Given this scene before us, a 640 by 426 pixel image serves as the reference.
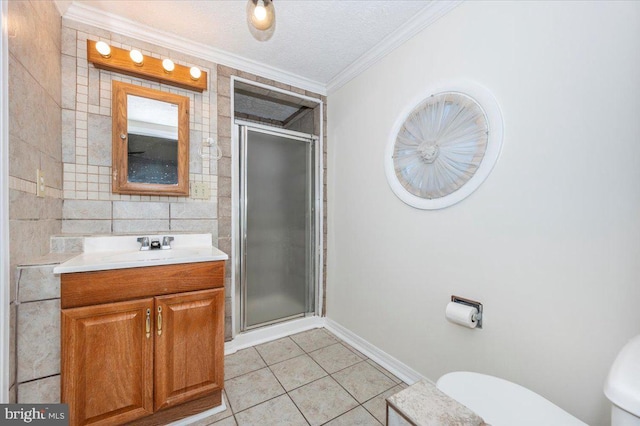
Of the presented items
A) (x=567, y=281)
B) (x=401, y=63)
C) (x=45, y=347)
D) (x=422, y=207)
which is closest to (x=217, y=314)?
(x=45, y=347)

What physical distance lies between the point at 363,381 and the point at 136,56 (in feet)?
8.43

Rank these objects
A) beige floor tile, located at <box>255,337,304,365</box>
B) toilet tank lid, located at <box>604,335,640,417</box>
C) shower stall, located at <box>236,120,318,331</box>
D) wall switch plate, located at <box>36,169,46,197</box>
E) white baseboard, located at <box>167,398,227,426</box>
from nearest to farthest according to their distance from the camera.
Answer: toilet tank lid, located at <box>604,335,640,417</box>, wall switch plate, located at <box>36,169,46,197</box>, white baseboard, located at <box>167,398,227,426</box>, beige floor tile, located at <box>255,337,304,365</box>, shower stall, located at <box>236,120,318,331</box>

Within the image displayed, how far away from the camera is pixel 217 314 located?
1.44 meters

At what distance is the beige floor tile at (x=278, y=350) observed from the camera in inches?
78.3

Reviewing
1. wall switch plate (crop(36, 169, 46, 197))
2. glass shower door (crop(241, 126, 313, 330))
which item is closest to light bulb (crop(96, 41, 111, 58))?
Answer: wall switch plate (crop(36, 169, 46, 197))

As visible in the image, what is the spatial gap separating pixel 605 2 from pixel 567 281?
1075 millimetres

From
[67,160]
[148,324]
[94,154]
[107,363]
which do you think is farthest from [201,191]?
[107,363]

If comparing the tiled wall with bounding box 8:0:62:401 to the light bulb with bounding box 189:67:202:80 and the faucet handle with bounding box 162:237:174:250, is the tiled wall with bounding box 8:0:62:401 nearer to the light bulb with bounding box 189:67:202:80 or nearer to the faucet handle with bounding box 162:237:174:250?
the faucet handle with bounding box 162:237:174:250

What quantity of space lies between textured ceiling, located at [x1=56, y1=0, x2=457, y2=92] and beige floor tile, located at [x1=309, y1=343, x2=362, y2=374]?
7.71 feet

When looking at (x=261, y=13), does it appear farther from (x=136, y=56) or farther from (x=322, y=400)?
(x=322, y=400)

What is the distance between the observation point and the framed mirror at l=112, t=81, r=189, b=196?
167 centimetres

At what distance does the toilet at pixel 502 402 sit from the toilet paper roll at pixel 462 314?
0.99ft

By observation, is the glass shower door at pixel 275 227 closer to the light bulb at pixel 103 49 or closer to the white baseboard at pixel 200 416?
the white baseboard at pixel 200 416

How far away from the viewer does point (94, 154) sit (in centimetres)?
165
